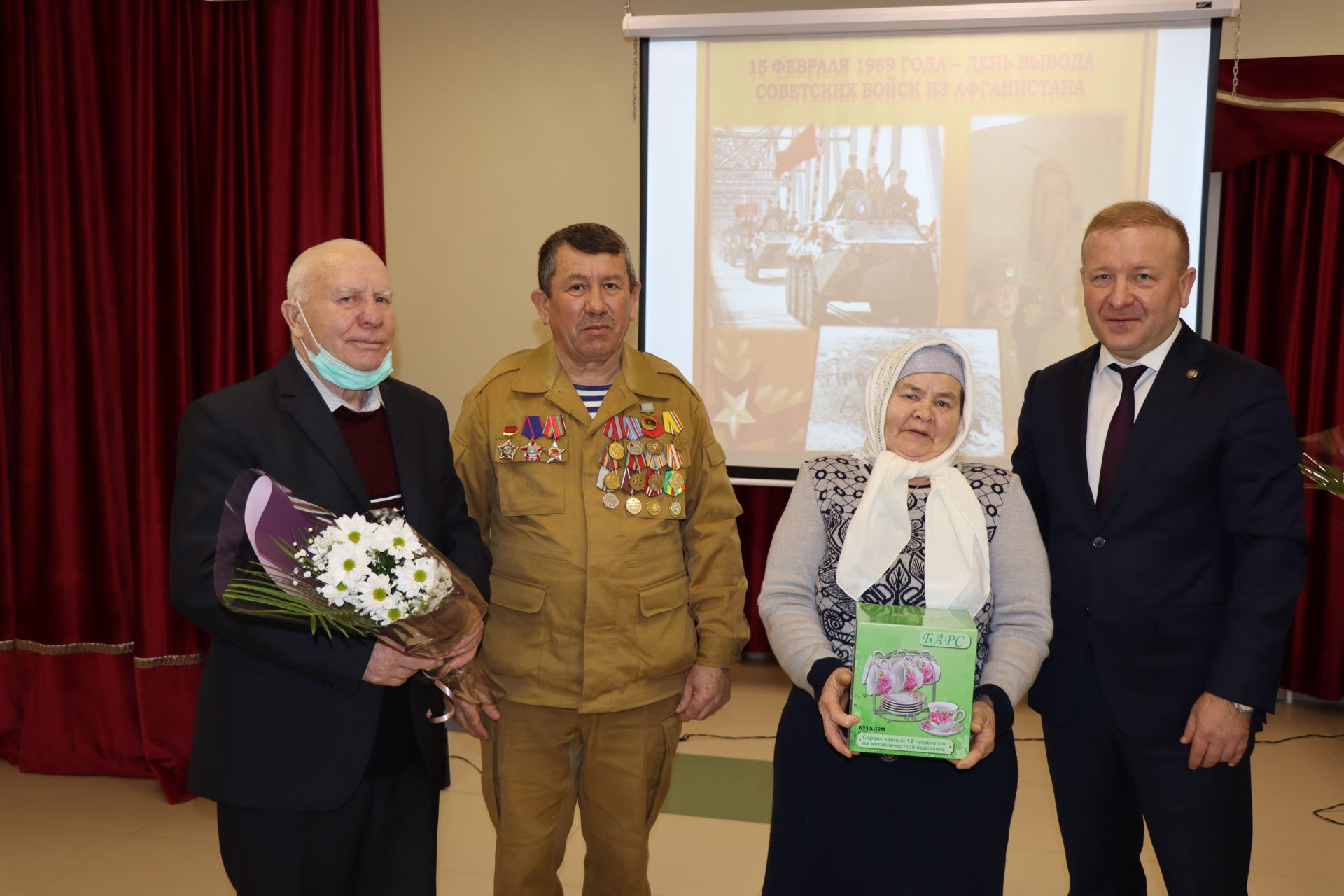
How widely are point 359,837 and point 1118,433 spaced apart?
1.67 m

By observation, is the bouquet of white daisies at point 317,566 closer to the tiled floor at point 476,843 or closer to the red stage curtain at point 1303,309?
the tiled floor at point 476,843

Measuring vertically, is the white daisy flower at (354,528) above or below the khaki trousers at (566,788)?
above

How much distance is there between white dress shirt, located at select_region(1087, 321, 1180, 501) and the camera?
2062 mm

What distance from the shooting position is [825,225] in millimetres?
4199

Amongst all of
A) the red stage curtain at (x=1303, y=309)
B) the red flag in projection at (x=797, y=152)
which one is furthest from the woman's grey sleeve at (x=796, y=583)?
the red stage curtain at (x=1303, y=309)

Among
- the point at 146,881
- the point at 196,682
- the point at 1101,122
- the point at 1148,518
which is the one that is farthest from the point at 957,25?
the point at 146,881

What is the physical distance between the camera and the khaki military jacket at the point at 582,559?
218 cm

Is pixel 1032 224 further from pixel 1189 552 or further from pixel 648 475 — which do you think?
pixel 648 475

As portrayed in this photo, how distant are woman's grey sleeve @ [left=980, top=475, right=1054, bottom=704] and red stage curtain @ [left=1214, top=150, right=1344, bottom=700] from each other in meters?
3.19

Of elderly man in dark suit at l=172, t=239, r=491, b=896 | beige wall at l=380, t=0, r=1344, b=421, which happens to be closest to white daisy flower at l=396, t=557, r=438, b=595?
elderly man in dark suit at l=172, t=239, r=491, b=896

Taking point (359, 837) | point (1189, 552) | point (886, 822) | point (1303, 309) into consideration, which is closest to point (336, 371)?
point (359, 837)

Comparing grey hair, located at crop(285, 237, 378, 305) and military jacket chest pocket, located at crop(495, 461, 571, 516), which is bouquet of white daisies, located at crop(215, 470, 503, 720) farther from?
military jacket chest pocket, located at crop(495, 461, 571, 516)

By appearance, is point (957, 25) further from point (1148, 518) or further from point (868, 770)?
point (868, 770)

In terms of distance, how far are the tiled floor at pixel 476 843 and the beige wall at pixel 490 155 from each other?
2.15m
